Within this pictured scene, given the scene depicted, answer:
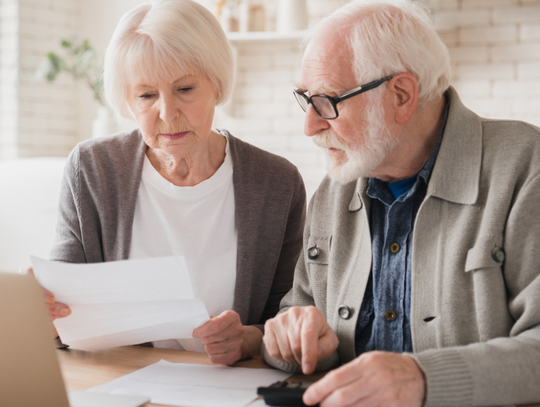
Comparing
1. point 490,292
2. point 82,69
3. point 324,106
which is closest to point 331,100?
point 324,106

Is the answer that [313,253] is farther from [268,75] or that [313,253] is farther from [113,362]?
[268,75]

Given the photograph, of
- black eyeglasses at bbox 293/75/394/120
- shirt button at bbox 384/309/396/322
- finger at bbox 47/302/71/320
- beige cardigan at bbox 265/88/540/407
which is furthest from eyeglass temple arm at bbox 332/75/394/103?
finger at bbox 47/302/71/320

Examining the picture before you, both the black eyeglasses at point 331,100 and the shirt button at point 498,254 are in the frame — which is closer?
the shirt button at point 498,254

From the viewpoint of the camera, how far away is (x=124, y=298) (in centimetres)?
108

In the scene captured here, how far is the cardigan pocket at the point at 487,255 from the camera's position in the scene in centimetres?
106

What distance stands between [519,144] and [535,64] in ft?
7.74

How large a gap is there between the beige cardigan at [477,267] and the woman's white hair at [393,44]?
82 millimetres

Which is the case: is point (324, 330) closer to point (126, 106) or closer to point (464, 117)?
point (464, 117)

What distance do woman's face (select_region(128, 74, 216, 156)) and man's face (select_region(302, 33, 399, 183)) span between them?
0.40 metres

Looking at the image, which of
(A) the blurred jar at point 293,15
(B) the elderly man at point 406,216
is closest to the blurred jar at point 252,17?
(A) the blurred jar at point 293,15

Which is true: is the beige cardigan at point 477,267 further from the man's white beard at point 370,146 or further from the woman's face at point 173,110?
the woman's face at point 173,110

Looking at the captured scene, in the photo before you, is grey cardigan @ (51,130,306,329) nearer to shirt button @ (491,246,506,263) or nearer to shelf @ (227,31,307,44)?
shirt button @ (491,246,506,263)

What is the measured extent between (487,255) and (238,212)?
745mm

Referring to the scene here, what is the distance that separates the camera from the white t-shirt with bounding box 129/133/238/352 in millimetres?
1613
